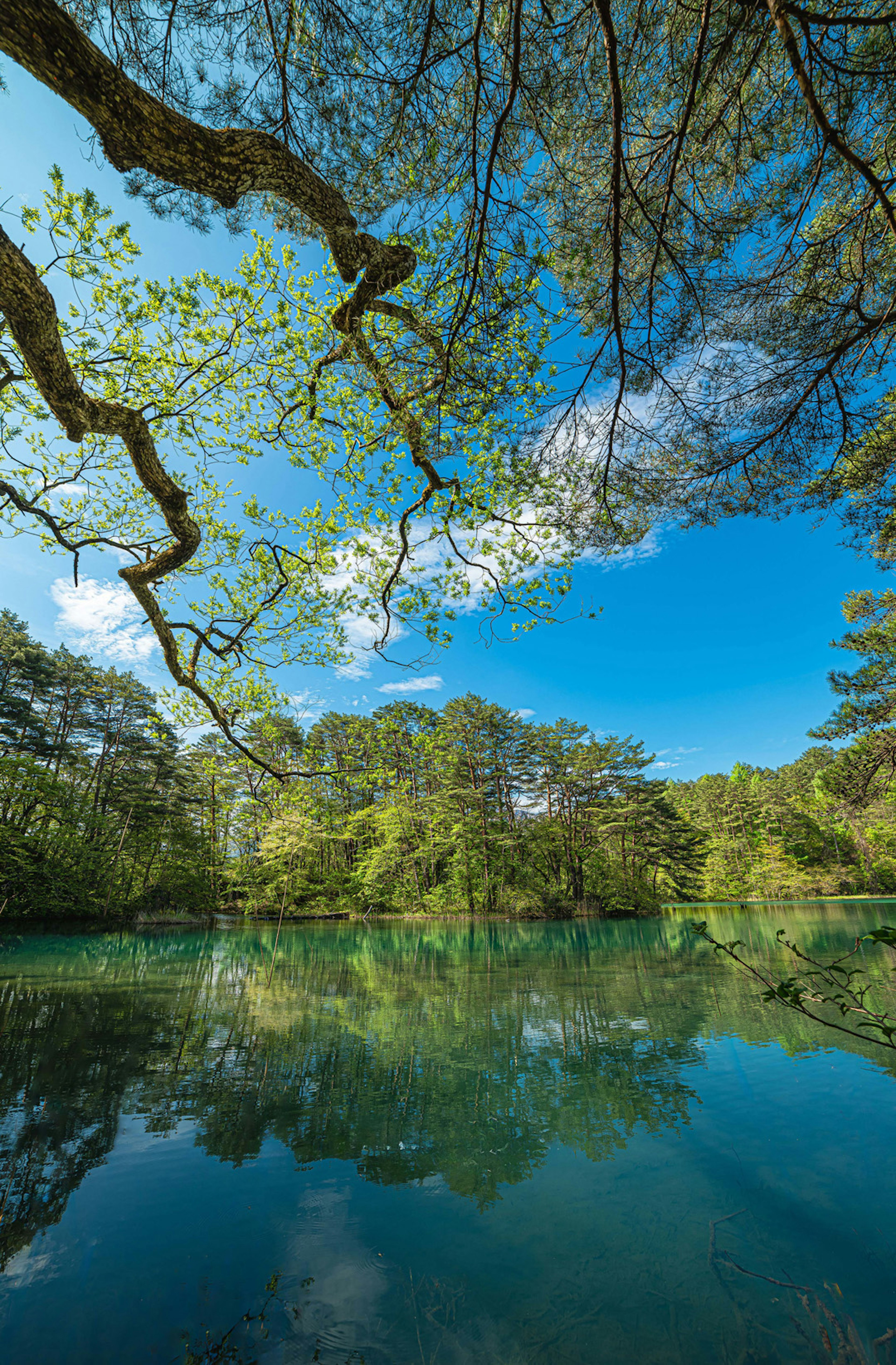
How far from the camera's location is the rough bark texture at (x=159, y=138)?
215cm

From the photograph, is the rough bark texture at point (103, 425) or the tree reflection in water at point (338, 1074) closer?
the rough bark texture at point (103, 425)

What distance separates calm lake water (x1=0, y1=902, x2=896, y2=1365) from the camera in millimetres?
2154

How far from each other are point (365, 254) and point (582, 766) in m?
27.4

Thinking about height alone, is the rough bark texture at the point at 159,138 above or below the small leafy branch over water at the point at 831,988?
above

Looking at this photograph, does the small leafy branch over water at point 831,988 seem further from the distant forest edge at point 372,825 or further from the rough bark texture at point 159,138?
the distant forest edge at point 372,825

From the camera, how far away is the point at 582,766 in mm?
28359

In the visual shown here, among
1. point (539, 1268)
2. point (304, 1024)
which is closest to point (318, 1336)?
point (539, 1268)

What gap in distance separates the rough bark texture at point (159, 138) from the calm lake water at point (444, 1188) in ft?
17.0

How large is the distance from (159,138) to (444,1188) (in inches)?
232

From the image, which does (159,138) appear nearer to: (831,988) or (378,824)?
(831,988)

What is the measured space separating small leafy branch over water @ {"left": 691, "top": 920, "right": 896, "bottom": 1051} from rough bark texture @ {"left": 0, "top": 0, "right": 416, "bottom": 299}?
151 inches

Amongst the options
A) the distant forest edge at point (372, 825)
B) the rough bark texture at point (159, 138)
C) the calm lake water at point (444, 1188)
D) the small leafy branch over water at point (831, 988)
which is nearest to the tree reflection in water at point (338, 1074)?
the calm lake water at point (444, 1188)

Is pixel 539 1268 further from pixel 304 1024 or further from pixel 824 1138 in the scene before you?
pixel 304 1024

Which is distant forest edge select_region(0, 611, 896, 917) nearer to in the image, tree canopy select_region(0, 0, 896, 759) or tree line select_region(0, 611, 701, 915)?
tree line select_region(0, 611, 701, 915)
